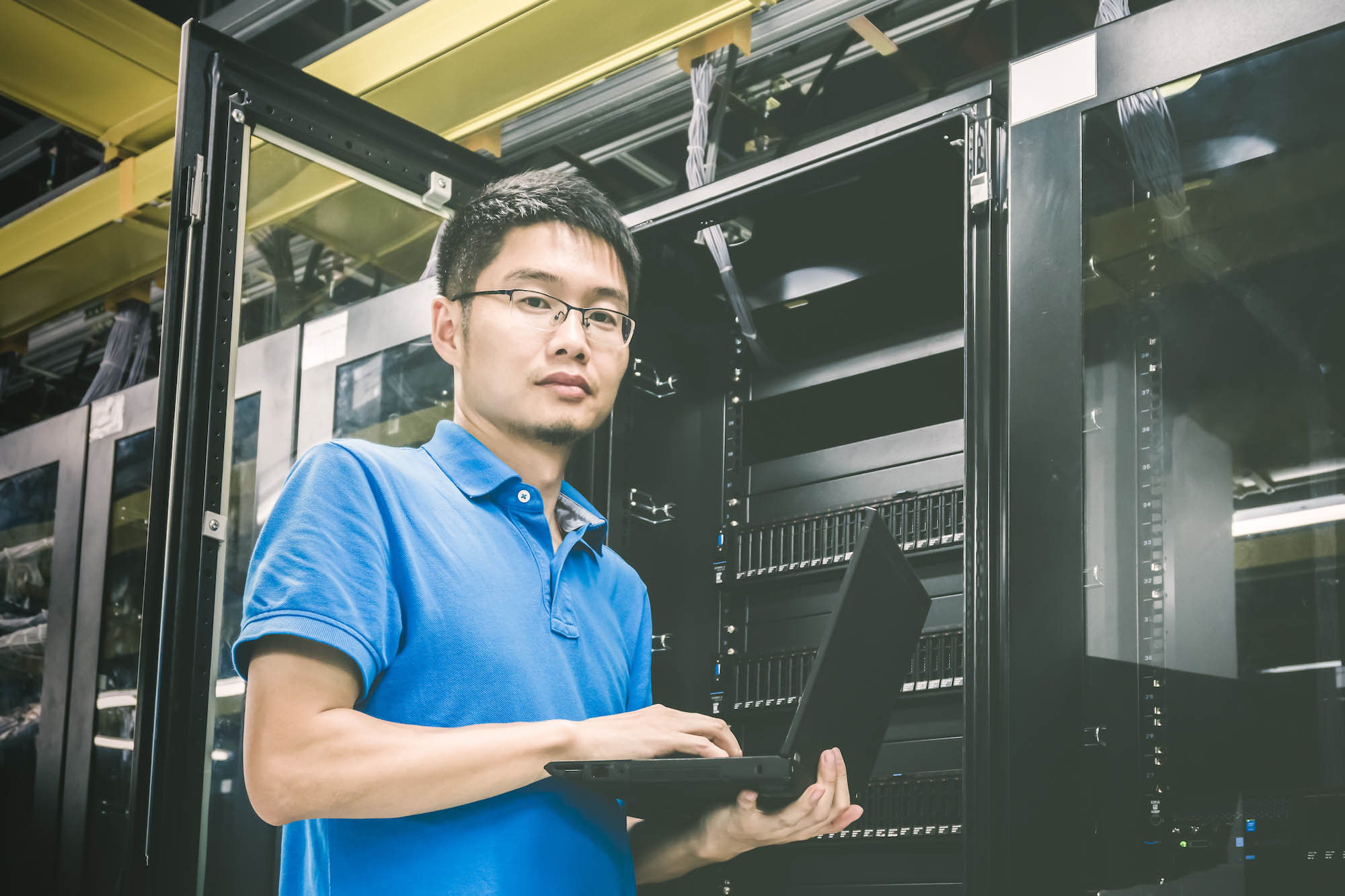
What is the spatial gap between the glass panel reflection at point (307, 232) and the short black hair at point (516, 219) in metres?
0.35

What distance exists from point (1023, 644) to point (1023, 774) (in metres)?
0.14

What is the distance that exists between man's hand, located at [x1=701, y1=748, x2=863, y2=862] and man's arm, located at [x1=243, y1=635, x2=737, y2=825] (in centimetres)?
21

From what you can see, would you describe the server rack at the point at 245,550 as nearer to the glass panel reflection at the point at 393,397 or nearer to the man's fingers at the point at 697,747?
the glass panel reflection at the point at 393,397

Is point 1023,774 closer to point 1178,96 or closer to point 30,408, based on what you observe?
point 1178,96

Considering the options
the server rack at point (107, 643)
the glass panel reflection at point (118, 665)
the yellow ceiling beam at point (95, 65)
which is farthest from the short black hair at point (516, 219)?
the glass panel reflection at point (118, 665)

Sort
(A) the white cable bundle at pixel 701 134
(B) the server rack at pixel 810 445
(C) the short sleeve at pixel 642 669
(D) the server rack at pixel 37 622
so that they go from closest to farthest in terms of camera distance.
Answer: (C) the short sleeve at pixel 642 669, (B) the server rack at pixel 810 445, (A) the white cable bundle at pixel 701 134, (D) the server rack at pixel 37 622

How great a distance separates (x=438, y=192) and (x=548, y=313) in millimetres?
658

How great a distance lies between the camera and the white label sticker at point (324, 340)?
2.25 m

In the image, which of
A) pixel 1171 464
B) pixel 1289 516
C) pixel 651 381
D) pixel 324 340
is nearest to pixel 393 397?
pixel 324 340

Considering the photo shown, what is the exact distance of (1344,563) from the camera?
1250mm

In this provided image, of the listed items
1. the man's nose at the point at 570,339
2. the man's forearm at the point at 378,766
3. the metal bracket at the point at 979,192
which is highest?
the metal bracket at the point at 979,192

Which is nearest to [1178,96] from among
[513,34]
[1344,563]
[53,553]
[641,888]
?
[1344,563]

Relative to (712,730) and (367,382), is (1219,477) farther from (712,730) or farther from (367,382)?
(367,382)

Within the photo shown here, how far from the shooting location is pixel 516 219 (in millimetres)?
1530
